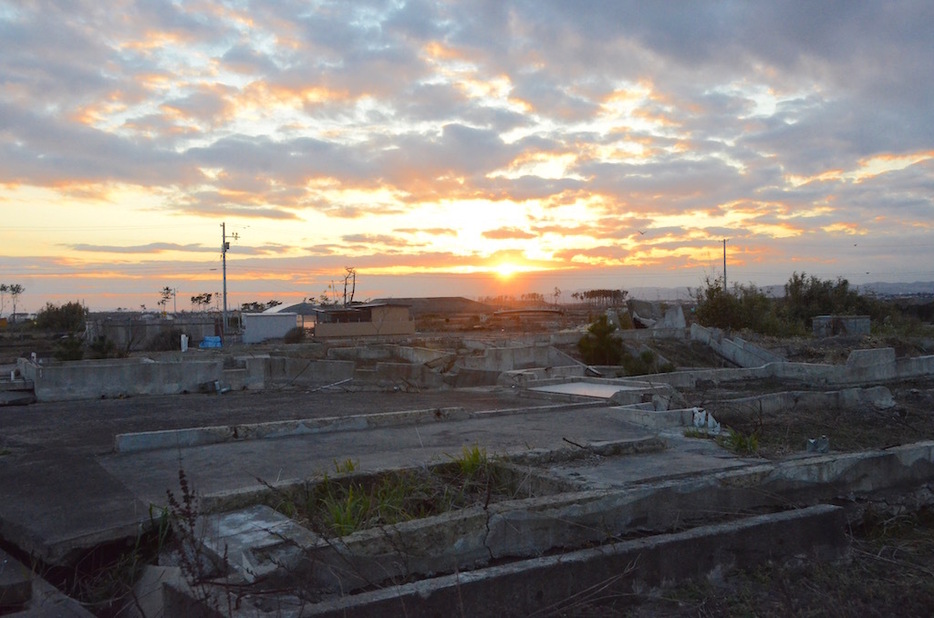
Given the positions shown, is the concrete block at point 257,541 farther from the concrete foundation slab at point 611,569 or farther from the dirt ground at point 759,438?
the dirt ground at point 759,438

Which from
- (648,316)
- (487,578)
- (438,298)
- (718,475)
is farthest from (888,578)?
(438,298)

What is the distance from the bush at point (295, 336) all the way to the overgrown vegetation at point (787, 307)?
77.1ft

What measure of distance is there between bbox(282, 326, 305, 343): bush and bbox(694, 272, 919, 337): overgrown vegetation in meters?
23.5

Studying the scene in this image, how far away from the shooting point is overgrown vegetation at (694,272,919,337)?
39.8 metres

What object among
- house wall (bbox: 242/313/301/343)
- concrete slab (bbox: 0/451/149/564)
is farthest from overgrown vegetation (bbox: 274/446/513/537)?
house wall (bbox: 242/313/301/343)

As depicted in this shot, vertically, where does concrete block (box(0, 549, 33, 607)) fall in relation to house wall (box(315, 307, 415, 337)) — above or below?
below

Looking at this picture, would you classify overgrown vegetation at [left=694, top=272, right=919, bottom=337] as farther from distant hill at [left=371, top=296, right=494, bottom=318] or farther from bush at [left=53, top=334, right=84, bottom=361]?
distant hill at [left=371, top=296, right=494, bottom=318]

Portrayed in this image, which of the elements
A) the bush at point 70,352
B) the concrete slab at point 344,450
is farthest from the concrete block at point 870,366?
the bush at point 70,352

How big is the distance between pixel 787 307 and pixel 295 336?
31.4 meters

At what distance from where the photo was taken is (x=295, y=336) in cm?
4675

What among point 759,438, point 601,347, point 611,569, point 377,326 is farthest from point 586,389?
point 377,326

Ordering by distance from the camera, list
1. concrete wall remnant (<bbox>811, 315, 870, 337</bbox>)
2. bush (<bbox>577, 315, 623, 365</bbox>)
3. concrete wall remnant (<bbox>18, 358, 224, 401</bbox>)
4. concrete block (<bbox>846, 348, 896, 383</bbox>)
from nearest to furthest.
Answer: concrete wall remnant (<bbox>18, 358, 224, 401</bbox>), concrete block (<bbox>846, 348, 896, 383</bbox>), bush (<bbox>577, 315, 623, 365</bbox>), concrete wall remnant (<bbox>811, 315, 870, 337</bbox>)

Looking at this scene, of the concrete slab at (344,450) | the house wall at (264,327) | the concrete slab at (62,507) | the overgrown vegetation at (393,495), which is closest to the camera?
the concrete slab at (62,507)

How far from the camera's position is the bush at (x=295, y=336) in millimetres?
45750
